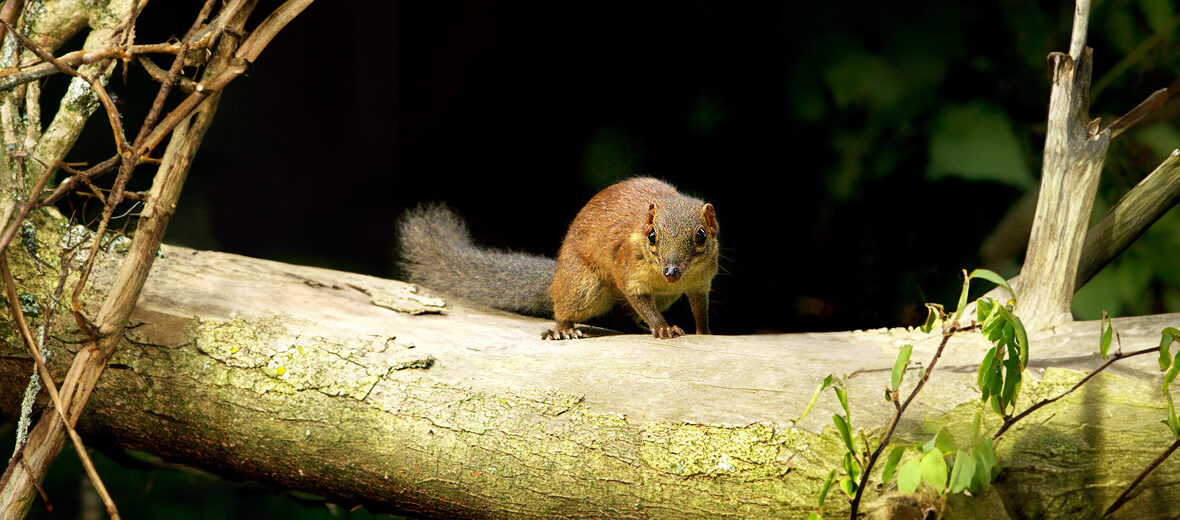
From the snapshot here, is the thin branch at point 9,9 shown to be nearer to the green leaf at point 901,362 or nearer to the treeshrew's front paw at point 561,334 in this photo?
the treeshrew's front paw at point 561,334

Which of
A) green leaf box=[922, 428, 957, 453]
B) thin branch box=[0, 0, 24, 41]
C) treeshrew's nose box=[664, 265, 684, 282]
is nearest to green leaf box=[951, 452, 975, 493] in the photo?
green leaf box=[922, 428, 957, 453]

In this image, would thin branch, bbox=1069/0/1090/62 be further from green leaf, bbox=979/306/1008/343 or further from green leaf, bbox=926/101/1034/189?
green leaf, bbox=979/306/1008/343

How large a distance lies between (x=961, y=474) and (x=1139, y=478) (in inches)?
18.3

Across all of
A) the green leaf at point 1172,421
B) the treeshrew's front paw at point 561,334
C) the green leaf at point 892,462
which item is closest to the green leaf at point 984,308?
the green leaf at point 892,462

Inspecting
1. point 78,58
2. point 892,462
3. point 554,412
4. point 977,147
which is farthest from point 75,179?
point 977,147

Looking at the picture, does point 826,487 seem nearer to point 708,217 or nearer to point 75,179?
point 708,217

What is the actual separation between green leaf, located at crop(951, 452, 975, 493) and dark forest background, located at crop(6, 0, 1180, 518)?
131 cm

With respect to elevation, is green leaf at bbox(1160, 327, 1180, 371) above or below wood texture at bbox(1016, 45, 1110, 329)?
below

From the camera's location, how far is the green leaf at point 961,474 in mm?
1244

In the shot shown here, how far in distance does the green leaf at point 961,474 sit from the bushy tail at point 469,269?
1423 millimetres

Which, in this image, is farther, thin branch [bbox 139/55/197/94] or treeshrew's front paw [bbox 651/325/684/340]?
treeshrew's front paw [bbox 651/325/684/340]

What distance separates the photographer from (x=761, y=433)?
1.57 m

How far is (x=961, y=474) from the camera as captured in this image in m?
1.25

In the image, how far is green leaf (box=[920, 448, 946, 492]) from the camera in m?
1.20
